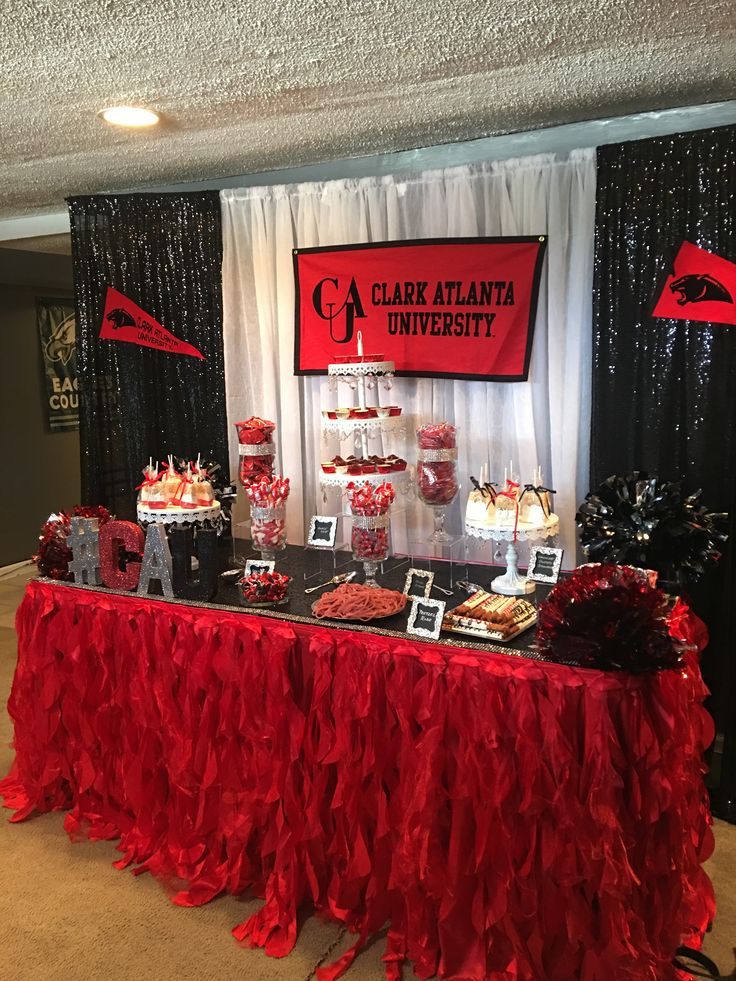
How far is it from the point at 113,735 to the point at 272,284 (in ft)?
6.54

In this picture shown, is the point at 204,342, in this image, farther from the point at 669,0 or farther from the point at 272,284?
the point at 669,0

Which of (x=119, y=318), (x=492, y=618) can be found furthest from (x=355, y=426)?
(x=119, y=318)

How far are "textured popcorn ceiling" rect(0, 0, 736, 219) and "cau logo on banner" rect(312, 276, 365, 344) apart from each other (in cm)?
51

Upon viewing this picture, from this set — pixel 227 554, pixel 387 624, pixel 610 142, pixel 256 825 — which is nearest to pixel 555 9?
pixel 610 142

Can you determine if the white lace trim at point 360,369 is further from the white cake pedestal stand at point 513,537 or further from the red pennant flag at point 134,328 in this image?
the red pennant flag at point 134,328

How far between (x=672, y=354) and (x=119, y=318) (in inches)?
97.1

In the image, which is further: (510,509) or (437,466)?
(437,466)

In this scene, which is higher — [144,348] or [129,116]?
[129,116]

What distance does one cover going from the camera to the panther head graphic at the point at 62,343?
253 inches

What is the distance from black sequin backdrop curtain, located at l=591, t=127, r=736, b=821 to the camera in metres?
2.68

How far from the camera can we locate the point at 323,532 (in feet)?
8.91

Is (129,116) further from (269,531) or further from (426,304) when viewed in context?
(269,531)

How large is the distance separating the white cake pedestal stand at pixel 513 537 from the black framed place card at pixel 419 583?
0.85 feet

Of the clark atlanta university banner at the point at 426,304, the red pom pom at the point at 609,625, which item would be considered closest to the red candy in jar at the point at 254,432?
the clark atlanta university banner at the point at 426,304
